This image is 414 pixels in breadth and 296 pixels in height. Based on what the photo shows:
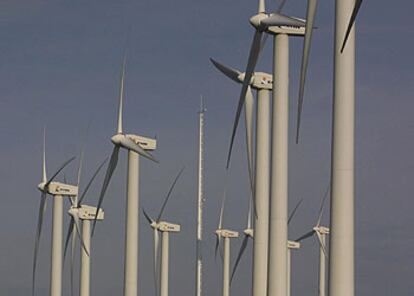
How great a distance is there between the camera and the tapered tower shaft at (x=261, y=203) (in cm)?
7362

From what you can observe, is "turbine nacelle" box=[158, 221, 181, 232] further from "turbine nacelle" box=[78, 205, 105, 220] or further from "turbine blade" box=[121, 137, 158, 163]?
"turbine blade" box=[121, 137, 158, 163]

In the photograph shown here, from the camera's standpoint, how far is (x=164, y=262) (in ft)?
423

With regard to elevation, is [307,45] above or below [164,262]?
above

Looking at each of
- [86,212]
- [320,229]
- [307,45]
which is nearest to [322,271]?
[320,229]

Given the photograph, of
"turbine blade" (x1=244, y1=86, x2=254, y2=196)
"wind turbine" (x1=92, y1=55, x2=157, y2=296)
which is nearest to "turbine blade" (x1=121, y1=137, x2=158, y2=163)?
"wind turbine" (x1=92, y1=55, x2=157, y2=296)

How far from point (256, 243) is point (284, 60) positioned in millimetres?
A: 12100

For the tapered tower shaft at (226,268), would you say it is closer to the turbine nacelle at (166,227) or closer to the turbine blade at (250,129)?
the turbine nacelle at (166,227)

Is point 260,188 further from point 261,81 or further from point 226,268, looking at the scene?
point 226,268

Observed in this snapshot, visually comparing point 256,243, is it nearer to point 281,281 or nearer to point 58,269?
point 281,281

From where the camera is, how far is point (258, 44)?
66.8m

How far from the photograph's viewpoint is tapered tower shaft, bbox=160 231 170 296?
125 m

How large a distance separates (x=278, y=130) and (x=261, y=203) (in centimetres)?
907

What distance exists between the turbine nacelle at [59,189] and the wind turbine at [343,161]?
213ft

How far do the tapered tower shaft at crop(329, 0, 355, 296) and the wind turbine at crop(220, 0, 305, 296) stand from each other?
1692 centimetres
